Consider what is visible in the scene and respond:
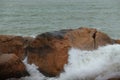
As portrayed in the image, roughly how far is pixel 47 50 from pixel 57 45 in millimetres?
403

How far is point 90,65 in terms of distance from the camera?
47.0ft

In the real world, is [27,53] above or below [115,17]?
below

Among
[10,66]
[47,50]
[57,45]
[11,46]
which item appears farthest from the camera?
[11,46]

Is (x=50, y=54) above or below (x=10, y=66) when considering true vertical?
above

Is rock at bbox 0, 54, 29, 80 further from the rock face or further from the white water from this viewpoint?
the rock face

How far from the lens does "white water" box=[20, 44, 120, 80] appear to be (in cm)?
1388

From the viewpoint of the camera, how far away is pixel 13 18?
35.1 meters

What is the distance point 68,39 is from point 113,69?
169 cm

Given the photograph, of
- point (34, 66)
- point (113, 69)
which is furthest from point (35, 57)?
point (113, 69)

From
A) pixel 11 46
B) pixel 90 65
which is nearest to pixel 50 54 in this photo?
pixel 90 65

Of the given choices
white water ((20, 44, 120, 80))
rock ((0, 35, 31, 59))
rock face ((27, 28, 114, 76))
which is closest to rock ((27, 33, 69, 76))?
rock face ((27, 28, 114, 76))

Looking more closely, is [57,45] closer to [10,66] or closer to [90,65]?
[90,65]

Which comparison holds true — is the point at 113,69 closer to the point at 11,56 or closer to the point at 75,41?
the point at 75,41

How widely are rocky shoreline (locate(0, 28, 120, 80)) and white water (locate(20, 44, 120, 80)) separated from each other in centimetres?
18
